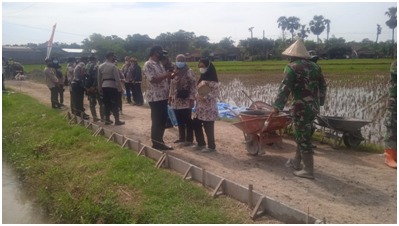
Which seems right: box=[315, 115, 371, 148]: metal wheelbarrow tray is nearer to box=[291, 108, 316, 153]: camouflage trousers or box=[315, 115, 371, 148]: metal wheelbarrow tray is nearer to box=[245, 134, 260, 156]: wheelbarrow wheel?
box=[245, 134, 260, 156]: wheelbarrow wheel

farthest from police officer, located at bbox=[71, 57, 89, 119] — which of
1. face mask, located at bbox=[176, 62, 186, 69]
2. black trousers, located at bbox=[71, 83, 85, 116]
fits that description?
face mask, located at bbox=[176, 62, 186, 69]

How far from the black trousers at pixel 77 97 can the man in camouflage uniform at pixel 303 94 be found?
6.98 meters

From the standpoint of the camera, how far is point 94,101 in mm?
10602

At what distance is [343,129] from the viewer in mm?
7027

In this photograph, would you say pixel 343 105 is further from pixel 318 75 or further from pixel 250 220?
pixel 250 220

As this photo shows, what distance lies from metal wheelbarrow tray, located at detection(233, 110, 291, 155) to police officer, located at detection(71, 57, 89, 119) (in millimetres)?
5527

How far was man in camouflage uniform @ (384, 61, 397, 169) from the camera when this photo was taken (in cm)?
611

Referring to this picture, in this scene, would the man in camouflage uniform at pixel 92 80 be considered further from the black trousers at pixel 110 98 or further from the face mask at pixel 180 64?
the face mask at pixel 180 64

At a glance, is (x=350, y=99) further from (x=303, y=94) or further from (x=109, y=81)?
(x=303, y=94)

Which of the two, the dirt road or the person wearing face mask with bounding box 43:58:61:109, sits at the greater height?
the person wearing face mask with bounding box 43:58:61:109

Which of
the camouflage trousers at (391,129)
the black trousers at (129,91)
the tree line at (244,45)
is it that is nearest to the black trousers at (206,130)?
the camouflage trousers at (391,129)

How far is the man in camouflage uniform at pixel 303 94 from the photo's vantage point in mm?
5551

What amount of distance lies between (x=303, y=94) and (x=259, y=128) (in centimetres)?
121

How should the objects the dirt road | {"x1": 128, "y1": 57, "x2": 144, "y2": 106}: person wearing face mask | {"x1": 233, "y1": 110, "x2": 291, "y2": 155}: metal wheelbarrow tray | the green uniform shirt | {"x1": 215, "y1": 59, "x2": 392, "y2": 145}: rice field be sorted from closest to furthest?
the dirt road
the green uniform shirt
{"x1": 233, "y1": 110, "x2": 291, "y2": 155}: metal wheelbarrow tray
{"x1": 215, "y1": 59, "x2": 392, "y2": 145}: rice field
{"x1": 128, "y1": 57, "x2": 144, "y2": 106}: person wearing face mask
